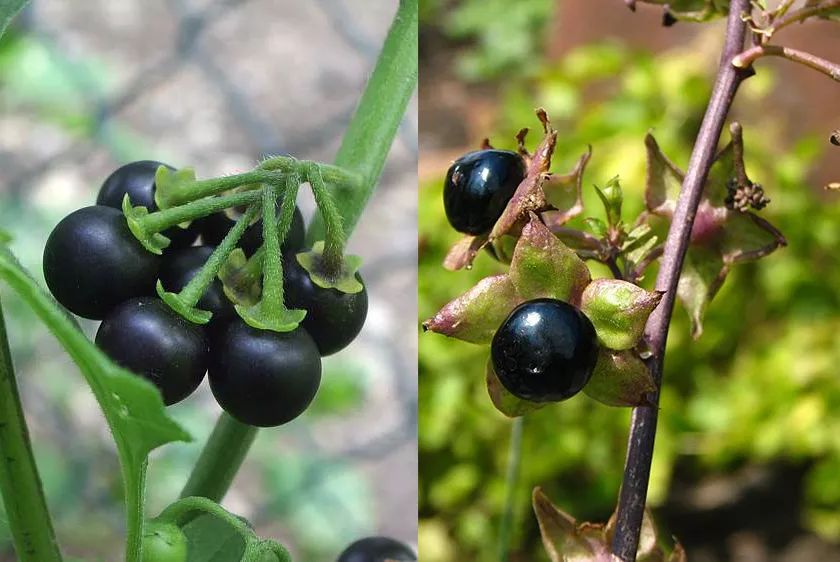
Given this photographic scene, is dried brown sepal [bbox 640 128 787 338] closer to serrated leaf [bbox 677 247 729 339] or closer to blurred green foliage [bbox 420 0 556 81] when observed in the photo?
serrated leaf [bbox 677 247 729 339]

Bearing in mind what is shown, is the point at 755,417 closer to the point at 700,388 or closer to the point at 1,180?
the point at 700,388

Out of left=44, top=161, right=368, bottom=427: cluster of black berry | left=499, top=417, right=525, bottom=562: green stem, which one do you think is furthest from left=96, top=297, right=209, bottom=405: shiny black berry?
left=499, top=417, right=525, bottom=562: green stem

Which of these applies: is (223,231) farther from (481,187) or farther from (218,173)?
(218,173)

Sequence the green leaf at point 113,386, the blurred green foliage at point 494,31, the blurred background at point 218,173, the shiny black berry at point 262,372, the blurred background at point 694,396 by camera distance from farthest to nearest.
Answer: the blurred green foliage at point 494,31 → the blurred background at point 218,173 → the blurred background at point 694,396 → the shiny black berry at point 262,372 → the green leaf at point 113,386

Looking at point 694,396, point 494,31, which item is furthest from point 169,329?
point 494,31

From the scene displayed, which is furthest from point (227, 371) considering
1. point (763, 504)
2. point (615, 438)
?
point (763, 504)

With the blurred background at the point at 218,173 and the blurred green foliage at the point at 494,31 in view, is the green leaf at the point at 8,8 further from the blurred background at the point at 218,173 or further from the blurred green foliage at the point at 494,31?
the blurred green foliage at the point at 494,31

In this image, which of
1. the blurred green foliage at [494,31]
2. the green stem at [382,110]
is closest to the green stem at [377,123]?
the green stem at [382,110]
